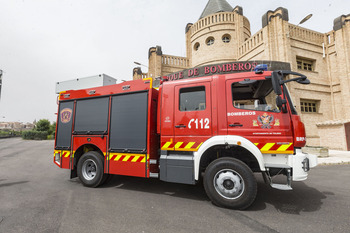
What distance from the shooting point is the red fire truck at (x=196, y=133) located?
3.49 m

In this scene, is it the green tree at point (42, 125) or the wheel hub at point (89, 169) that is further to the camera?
the green tree at point (42, 125)

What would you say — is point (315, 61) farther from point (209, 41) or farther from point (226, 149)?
point (226, 149)

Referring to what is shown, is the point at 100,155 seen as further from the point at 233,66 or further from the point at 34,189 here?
the point at 233,66

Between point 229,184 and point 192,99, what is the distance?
2.07 metres

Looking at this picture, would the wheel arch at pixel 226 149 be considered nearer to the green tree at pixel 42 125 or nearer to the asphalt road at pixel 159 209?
the asphalt road at pixel 159 209

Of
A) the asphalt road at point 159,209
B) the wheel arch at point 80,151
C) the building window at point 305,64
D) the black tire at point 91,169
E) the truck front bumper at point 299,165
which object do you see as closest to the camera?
the asphalt road at point 159,209

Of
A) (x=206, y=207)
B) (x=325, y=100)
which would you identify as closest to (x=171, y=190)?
(x=206, y=207)

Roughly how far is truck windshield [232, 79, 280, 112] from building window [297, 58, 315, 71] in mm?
14763

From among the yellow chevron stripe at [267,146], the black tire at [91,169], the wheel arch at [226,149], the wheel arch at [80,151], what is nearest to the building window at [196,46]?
the wheel arch at [80,151]

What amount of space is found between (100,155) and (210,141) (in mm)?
3322

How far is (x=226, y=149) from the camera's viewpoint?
408 centimetres

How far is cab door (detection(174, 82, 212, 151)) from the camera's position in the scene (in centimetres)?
395

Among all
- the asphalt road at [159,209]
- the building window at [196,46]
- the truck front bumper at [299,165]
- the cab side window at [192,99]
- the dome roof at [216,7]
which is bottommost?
the asphalt road at [159,209]

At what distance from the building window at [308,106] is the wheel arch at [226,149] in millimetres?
14357
